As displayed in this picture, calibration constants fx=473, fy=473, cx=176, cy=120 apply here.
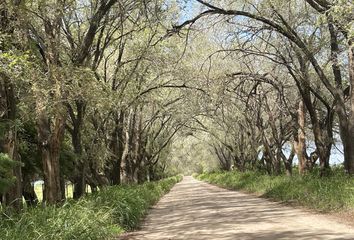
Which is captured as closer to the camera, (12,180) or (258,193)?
(12,180)

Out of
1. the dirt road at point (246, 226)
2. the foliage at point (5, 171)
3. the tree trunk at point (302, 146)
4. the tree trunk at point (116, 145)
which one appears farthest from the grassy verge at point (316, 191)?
the foliage at point (5, 171)

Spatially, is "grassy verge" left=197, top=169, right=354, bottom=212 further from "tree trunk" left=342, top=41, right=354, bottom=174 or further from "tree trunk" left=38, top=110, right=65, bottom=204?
"tree trunk" left=38, top=110, right=65, bottom=204

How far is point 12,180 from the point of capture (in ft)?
31.6

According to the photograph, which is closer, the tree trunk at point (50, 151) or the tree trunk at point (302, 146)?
the tree trunk at point (50, 151)

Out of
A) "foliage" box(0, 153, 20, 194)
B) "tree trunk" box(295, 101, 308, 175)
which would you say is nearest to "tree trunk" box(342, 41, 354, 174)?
"tree trunk" box(295, 101, 308, 175)

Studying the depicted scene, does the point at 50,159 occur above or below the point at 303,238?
above

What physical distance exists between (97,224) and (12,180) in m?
2.05

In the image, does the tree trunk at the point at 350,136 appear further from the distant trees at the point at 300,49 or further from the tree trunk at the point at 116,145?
the tree trunk at the point at 116,145

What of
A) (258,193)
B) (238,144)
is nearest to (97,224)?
(258,193)

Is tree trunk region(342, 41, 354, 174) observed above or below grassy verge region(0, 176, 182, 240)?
above

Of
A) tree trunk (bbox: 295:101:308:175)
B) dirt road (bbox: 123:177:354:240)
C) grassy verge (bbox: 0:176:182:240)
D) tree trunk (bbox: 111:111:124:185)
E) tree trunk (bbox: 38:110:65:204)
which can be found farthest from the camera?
tree trunk (bbox: 295:101:308:175)

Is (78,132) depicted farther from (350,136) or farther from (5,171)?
(350,136)

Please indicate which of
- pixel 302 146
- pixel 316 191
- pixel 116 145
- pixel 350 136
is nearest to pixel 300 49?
pixel 350 136

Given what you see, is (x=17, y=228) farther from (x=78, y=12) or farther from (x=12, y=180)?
(x=78, y=12)
